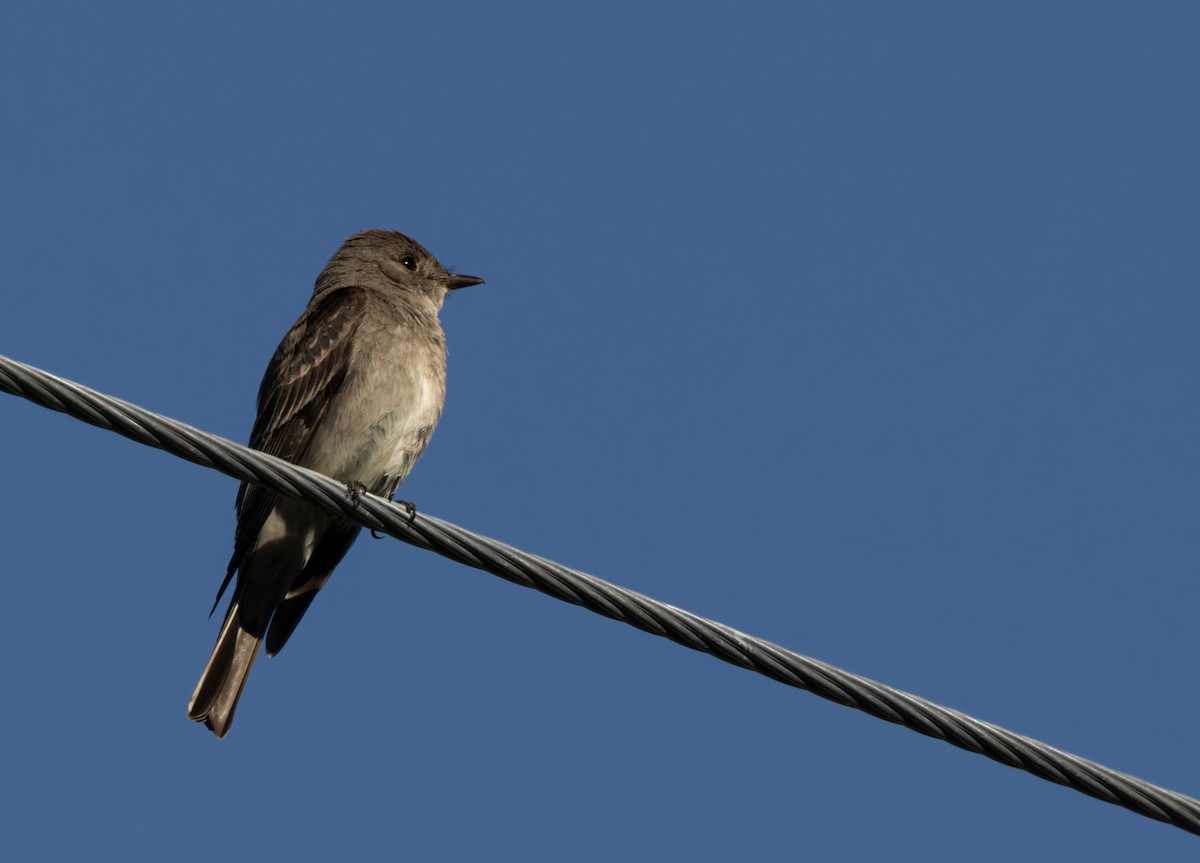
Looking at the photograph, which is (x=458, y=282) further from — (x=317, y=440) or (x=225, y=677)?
(x=225, y=677)

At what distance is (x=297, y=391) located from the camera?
8.50 m

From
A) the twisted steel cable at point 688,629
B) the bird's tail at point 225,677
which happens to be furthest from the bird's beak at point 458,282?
the twisted steel cable at point 688,629

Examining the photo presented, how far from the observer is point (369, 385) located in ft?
27.6

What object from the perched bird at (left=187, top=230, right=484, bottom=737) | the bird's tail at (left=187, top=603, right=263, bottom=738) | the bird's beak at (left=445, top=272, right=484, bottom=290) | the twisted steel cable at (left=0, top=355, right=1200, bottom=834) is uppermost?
the bird's beak at (left=445, top=272, right=484, bottom=290)

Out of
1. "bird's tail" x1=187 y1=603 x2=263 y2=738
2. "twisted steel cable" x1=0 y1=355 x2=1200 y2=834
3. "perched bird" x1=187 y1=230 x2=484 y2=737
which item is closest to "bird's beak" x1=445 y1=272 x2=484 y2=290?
"perched bird" x1=187 y1=230 x2=484 y2=737

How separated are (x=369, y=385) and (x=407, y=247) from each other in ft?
7.49

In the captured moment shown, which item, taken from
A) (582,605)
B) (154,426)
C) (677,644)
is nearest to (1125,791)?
(677,644)

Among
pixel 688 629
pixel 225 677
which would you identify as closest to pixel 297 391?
pixel 225 677

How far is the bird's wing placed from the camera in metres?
8.32

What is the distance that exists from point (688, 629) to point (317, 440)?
160 inches

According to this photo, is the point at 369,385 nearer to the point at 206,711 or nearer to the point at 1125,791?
the point at 206,711

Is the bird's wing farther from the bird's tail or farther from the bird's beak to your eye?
the bird's beak

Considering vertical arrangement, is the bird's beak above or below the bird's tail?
above

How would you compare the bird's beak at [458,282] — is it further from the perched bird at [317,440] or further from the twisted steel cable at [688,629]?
the twisted steel cable at [688,629]
